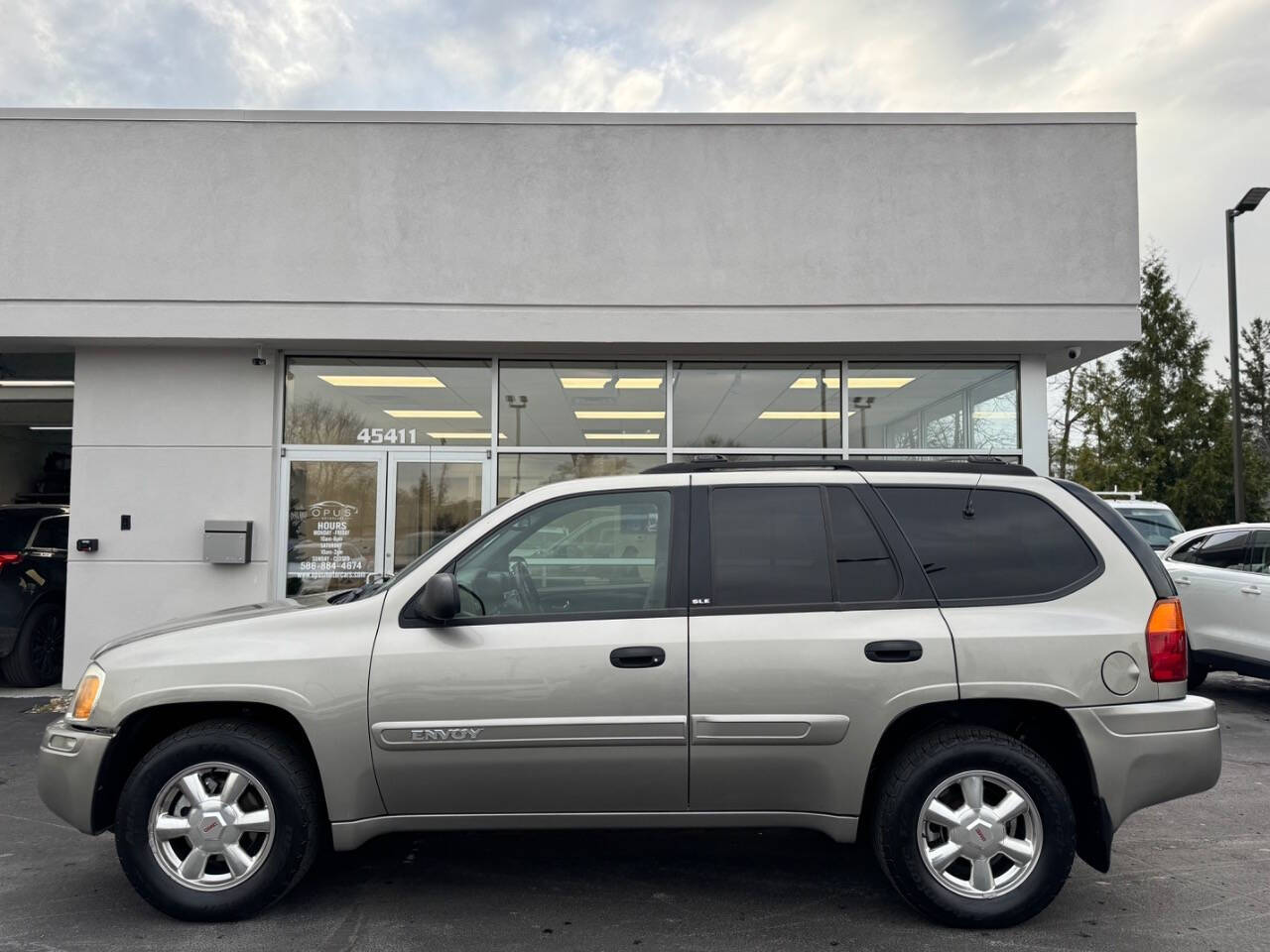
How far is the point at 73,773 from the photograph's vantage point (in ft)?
12.8

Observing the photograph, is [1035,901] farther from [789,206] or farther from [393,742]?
[789,206]

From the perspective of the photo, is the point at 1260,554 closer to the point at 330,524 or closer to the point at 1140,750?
the point at 1140,750

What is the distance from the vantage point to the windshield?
1570cm

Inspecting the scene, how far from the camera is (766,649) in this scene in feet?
12.6

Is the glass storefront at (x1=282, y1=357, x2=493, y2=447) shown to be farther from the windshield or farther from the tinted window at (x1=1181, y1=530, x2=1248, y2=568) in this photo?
the windshield

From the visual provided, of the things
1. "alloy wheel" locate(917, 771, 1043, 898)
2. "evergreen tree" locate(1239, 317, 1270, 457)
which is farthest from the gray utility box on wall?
"evergreen tree" locate(1239, 317, 1270, 457)

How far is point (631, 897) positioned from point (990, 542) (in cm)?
218

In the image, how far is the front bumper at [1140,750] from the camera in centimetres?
379

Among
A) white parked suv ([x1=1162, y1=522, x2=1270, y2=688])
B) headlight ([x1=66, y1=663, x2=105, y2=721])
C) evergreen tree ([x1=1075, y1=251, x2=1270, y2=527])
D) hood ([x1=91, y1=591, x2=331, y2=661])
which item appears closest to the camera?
headlight ([x1=66, y1=663, x2=105, y2=721])

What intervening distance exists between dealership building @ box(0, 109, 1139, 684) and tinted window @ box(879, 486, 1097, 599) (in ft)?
16.8

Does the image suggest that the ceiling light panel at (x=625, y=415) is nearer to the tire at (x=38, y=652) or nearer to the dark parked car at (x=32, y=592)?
the dark parked car at (x=32, y=592)

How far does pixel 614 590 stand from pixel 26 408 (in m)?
11.5

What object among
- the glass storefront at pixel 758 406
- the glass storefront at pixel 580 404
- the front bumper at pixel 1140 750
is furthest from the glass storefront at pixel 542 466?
the front bumper at pixel 1140 750

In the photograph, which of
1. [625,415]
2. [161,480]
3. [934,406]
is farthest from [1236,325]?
[161,480]
